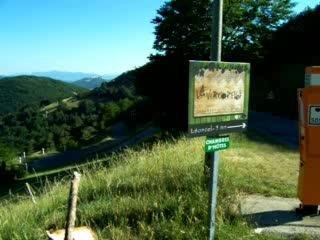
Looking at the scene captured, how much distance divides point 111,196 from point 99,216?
3.20 ft

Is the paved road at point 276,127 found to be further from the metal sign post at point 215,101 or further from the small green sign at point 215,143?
the small green sign at point 215,143

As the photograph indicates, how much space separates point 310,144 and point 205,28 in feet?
83.6

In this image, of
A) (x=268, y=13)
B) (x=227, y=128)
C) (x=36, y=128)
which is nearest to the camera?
(x=227, y=128)

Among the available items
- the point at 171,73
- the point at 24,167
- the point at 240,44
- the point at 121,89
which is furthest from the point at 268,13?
the point at 121,89

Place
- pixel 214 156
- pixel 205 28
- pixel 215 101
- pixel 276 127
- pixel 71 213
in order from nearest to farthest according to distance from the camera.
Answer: pixel 71 213 < pixel 215 101 < pixel 214 156 < pixel 276 127 < pixel 205 28

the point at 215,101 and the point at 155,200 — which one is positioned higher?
the point at 215,101

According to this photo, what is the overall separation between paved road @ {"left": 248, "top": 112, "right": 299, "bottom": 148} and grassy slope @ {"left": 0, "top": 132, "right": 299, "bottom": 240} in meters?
7.05

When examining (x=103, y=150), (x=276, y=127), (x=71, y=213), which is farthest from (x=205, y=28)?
(x=71, y=213)

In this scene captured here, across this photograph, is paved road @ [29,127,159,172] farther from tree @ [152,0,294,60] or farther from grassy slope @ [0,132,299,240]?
grassy slope @ [0,132,299,240]

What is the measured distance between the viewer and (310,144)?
7203 mm

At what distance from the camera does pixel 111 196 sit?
26.1 ft

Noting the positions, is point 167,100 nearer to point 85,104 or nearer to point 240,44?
point 240,44

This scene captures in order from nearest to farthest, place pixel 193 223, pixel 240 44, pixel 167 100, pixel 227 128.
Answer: pixel 227 128 → pixel 193 223 → pixel 167 100 → pixel 240 44

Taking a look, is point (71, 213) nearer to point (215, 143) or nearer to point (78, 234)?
point (78, 234)
